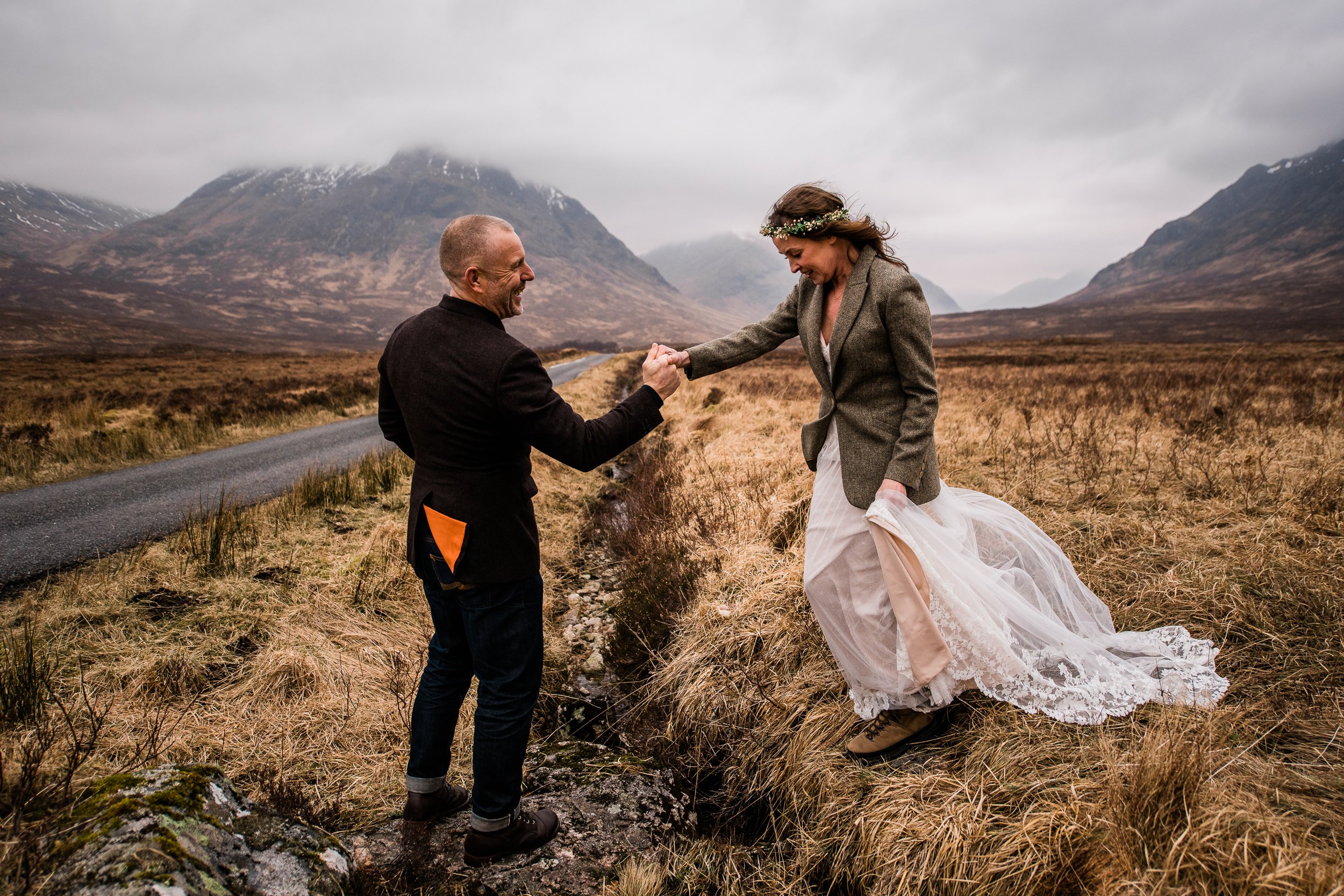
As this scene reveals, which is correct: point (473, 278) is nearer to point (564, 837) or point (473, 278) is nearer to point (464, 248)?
point (464, 248)

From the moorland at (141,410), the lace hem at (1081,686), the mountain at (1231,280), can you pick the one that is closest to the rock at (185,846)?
the lace hem at (1081,686)

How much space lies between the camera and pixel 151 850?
135cm

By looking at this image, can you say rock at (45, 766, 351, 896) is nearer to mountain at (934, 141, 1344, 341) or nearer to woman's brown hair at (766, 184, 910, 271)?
woman's brown hair at (766, 184, 910, 271)

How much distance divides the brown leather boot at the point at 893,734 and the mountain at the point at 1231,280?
57.3 metres

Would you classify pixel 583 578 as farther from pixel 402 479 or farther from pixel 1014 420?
pixel 1014 420

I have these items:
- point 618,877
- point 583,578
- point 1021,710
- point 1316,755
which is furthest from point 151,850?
point 583,578

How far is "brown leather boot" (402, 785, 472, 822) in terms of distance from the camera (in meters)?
2.35

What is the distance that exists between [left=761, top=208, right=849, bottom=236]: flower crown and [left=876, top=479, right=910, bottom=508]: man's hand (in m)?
1.09

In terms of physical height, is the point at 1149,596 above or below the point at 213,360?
below

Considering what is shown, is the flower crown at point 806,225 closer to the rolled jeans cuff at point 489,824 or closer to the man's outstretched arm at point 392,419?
the man's outstretched arm at point 392,419

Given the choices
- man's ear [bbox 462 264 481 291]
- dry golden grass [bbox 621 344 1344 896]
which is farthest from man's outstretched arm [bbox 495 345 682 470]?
dry golden grass [bbox 621 344 1344 896]

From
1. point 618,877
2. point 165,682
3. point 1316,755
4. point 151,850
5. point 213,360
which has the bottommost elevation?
point 618,877

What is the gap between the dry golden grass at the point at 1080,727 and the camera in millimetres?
1735

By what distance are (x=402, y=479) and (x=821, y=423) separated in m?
6.49
